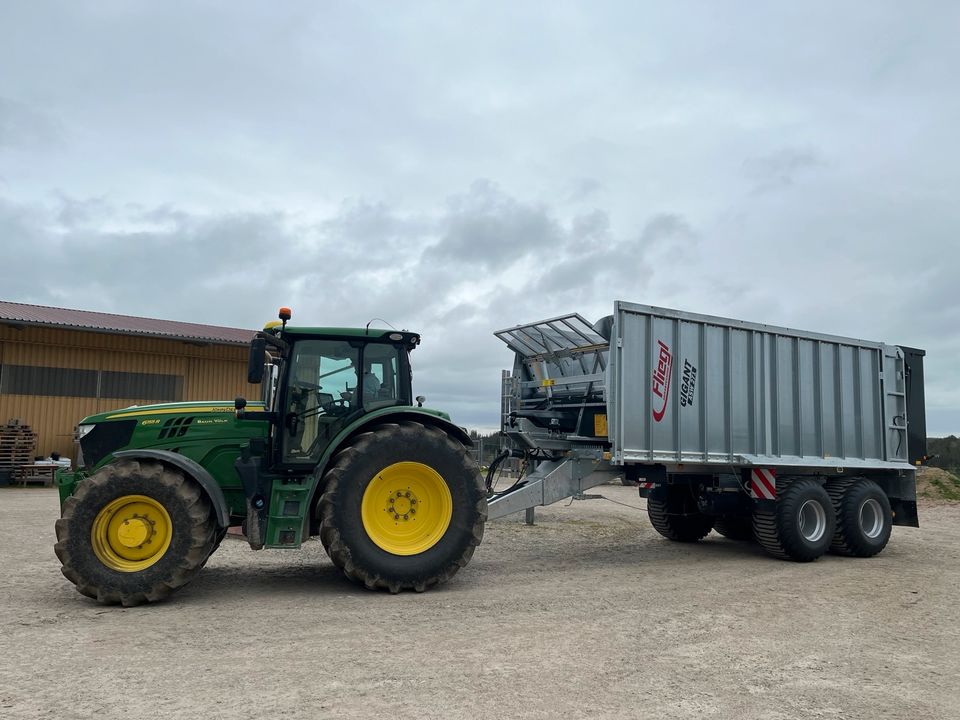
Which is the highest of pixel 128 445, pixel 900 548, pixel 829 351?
pixel 829 351

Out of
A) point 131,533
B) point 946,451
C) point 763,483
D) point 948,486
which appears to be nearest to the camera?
point 131,533

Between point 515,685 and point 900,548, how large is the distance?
31.1 ft

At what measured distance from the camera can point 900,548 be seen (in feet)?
38.3

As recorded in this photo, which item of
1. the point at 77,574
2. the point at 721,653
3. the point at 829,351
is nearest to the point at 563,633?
the point at 721,653

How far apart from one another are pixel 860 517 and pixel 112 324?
1976cm

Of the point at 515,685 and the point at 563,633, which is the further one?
the point at 563,633

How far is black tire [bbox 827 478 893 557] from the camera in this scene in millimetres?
10266

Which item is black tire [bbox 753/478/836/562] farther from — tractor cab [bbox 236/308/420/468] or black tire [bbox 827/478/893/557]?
tractor cab [bbox 236/308/420/468]

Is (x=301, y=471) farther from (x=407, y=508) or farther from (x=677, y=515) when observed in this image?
(x=677, y=515)

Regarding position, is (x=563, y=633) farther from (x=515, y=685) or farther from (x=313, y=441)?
(x=313, y=441)

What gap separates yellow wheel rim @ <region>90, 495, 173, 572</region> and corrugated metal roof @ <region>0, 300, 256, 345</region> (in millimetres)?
15212

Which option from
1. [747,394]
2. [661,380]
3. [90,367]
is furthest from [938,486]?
[90,367]

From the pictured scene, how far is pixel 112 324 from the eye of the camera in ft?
71.1

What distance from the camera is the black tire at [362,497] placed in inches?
275
